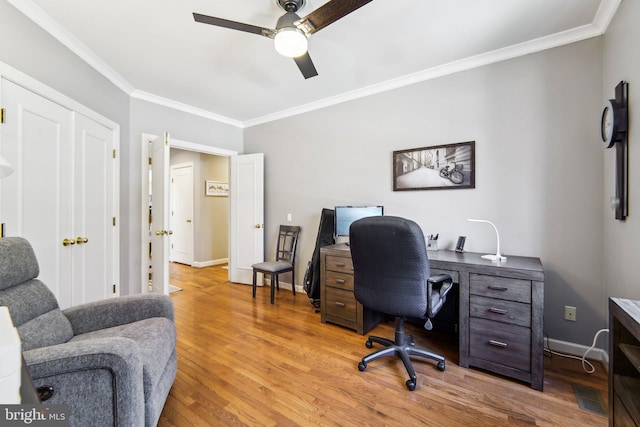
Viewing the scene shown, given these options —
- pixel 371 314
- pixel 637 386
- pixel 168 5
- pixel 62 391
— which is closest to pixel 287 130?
pixel 168 5

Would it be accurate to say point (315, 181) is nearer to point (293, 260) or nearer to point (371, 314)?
point (293, 260)

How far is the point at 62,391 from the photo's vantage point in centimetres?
99

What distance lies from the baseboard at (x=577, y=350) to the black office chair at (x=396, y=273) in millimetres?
1071

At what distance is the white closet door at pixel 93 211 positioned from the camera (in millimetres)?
2381

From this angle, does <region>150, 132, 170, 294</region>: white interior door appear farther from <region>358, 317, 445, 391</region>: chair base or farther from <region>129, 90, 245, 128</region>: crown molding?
<region>358, 317, 445, 391</region>: chair base

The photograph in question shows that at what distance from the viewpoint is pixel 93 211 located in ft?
8.50

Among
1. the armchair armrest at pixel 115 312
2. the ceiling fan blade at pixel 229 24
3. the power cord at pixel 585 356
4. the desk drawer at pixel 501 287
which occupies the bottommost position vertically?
the power cord at pixel 585 356

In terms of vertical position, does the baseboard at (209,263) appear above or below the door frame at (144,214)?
below

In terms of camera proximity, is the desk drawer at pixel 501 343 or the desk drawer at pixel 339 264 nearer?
the desk drawer at pixel 501 343

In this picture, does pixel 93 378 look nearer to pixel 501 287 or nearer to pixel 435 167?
pixel 501 287

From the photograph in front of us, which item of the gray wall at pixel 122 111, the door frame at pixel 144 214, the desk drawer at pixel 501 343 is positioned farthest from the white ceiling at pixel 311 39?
the desk drawer at pixel 501 343

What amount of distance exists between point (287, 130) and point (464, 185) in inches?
98.8

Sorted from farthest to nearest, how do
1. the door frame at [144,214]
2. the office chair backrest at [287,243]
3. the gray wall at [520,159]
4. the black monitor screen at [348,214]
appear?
the office chair backrest at [287,243] < the door frame at [144,214] < the black monitor screen at [348,214] < the gray wall at [520,159]

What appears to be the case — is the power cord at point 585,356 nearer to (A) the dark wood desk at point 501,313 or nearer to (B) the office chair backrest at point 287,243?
(A) the dark wood desk at point 501,313
